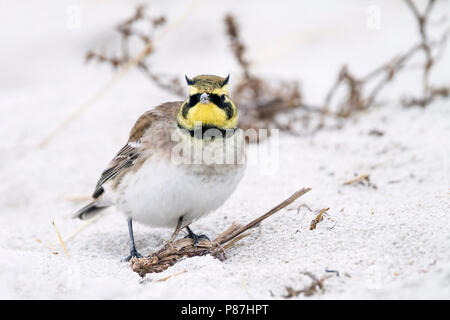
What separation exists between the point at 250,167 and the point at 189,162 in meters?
1.73

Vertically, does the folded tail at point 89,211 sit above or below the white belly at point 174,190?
above

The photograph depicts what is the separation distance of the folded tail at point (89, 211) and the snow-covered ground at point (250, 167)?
0.11m

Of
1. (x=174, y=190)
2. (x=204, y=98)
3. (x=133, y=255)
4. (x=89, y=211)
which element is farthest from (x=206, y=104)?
(x=89, y=211)

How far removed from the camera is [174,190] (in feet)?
9.66

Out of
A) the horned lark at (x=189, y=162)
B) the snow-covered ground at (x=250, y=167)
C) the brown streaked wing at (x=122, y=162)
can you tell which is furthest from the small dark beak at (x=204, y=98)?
the snow-covered ground at (x=250, y=167)

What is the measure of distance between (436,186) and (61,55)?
19.9 ft

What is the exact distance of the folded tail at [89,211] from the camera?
3.83m

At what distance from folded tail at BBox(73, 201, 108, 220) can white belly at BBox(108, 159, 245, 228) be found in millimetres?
717

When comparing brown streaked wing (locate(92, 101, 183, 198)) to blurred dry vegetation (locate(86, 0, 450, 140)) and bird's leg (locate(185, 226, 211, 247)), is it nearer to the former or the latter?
bird's leg (locate(185, 226, 211, 247))

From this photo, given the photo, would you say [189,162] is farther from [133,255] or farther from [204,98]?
[133,255]

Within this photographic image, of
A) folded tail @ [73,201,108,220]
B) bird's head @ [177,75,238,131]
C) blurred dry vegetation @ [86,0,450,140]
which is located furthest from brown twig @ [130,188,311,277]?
blurred dry vegetation @ [86,0,450,140]

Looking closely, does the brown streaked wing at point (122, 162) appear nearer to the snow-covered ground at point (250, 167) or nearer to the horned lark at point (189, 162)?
the horned lark at point (189, 162)

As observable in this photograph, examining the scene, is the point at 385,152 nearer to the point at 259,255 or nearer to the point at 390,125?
the point at 390,125
